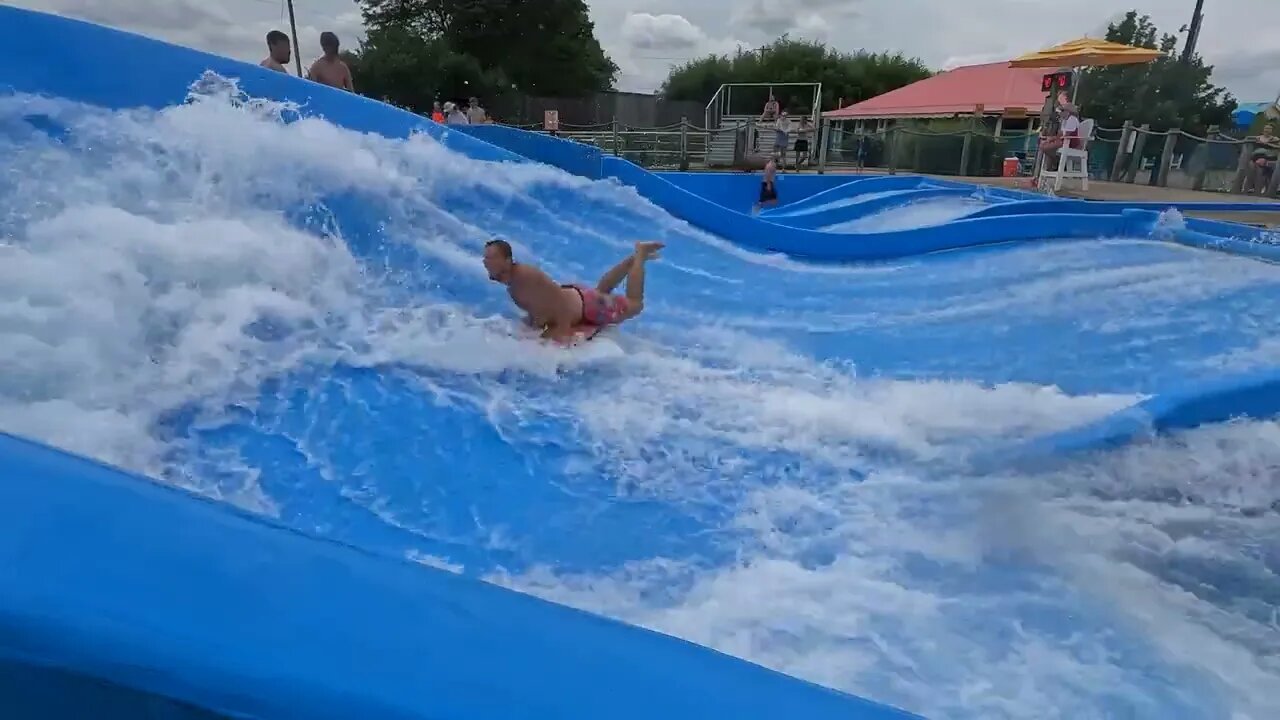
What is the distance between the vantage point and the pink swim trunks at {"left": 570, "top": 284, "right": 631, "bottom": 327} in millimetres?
3945

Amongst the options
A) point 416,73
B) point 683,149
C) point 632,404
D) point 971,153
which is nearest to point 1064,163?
point 971,153

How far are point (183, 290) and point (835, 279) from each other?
15.0 ft

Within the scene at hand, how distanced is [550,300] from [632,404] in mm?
730

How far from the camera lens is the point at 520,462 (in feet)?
9.18

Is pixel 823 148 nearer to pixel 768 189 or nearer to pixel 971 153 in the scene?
pixel 971 153

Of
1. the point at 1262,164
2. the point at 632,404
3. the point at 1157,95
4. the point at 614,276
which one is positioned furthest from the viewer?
the point at 1157,95

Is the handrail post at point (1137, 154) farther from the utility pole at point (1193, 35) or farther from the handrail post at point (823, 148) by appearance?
the utility pole at point (1193, 35)

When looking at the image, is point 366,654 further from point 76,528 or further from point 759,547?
point 759,547

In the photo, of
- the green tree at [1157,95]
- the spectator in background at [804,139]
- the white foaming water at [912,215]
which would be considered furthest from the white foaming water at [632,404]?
the green tree at [1157,95]

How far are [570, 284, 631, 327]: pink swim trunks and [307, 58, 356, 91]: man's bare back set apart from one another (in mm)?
3967

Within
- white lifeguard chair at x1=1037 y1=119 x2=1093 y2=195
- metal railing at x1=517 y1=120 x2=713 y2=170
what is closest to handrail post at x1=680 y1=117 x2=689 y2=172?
metal railing at x1=517 y1=120 x2=713 y2=170

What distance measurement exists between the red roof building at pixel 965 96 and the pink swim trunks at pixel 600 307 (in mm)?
18640

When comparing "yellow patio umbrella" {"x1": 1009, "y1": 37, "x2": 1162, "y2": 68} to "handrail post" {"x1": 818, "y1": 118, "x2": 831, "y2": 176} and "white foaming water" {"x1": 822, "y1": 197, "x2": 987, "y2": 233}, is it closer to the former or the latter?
"white foaming water" {"x1": 822, "y1": 197, "x2": 987, "y2": 233}

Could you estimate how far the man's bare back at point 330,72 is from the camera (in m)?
6.72
